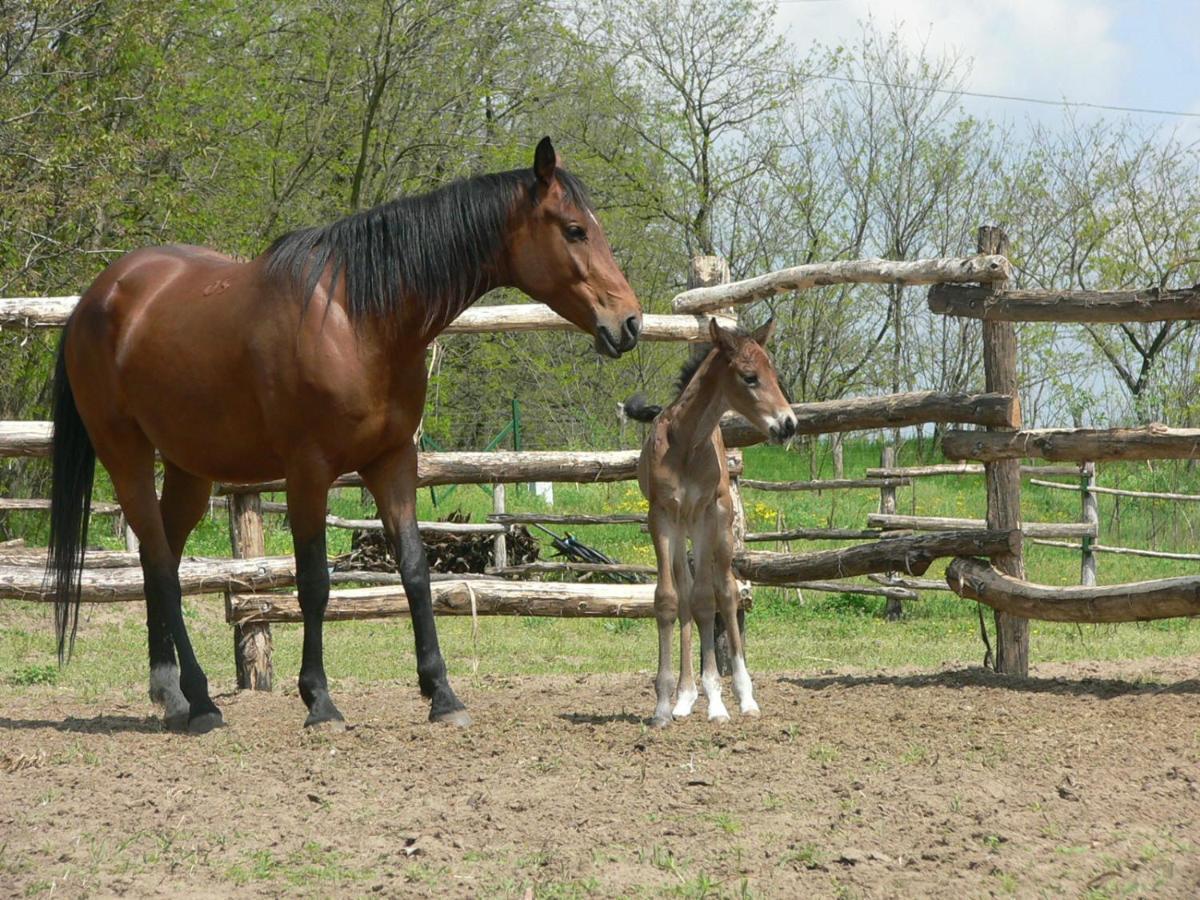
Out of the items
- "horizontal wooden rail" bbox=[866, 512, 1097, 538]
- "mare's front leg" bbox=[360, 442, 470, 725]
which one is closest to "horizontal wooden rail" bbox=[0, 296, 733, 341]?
"mare's front leg" bbox=[360, 442, 470, 725]

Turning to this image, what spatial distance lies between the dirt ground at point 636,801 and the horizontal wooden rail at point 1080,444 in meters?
1.04

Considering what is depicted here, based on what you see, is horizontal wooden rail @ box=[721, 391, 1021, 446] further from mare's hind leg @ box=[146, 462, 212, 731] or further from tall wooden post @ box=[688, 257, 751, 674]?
mare's hind leg @ box=[146, 462, 212, 731]

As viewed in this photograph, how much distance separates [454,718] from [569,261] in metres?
1.90

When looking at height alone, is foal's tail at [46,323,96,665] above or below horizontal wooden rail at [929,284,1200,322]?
below

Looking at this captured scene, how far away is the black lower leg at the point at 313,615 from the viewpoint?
527 cm

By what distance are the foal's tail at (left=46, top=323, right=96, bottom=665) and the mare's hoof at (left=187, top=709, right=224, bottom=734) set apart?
0.91 metres

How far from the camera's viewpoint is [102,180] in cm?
1355

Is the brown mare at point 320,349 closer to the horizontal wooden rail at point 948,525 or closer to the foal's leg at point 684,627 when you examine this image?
the foal's leg at point 684,627

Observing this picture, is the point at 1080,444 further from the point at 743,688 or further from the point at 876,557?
the point at 743,688

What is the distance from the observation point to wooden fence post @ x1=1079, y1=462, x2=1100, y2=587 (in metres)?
12.8

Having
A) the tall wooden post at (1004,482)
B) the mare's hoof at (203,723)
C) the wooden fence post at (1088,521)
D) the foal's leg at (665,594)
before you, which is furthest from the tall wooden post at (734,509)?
the wooden fence post at (1088,521)

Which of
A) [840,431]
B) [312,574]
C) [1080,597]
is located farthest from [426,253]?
[1080,597]

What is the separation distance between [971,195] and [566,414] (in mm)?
8605

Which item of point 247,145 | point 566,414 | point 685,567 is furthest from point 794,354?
point 685,567
